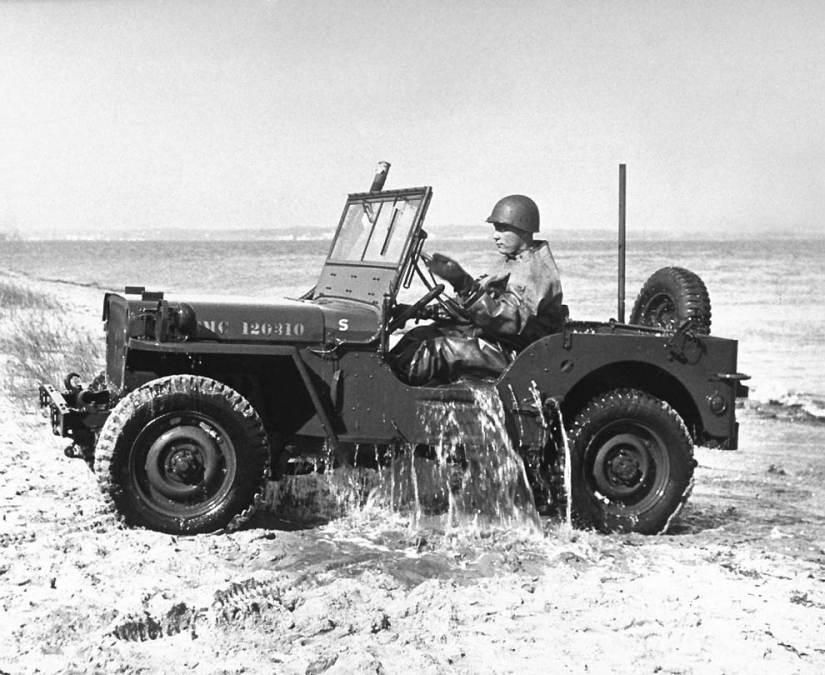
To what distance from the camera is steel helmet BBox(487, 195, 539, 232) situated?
7.41 metres

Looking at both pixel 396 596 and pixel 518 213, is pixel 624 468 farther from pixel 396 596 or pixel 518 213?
pixel 396 596

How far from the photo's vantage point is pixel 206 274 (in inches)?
1521

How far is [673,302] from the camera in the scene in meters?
7.61

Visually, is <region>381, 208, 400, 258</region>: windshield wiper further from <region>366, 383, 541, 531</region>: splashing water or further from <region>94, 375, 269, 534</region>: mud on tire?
<region>94, 375, 269, 534</region>: mud on tire

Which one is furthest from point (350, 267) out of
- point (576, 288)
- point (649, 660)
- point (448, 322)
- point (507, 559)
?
point (576, 288)

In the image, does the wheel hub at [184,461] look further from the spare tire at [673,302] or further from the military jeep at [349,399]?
the spare tire at [673,302]

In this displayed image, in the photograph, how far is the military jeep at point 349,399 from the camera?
6.36m

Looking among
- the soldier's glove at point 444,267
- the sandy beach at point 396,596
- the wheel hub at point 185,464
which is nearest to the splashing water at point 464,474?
the sandy beach at point 396,596

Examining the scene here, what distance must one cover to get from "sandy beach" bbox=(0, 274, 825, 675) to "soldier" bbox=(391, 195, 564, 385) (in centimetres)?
90

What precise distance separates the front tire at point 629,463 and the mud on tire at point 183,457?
1.72m

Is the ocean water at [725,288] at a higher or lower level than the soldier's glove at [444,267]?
lower

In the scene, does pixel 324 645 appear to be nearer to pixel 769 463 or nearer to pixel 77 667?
pixel 77 667

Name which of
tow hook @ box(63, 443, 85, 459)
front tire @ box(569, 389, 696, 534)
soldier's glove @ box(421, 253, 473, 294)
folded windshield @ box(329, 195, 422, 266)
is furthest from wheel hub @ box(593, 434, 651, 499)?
tow hook @ box(63, 443, 85, 459)

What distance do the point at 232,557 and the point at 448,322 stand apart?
202 cm
